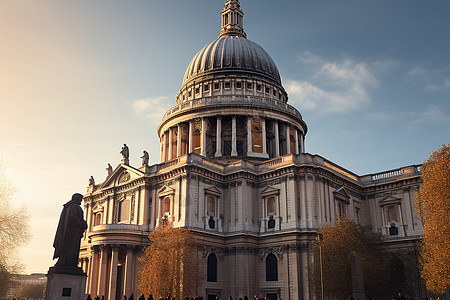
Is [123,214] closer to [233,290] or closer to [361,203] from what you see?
[233,290]

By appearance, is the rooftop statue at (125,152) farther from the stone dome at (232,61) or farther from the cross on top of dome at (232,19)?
the cross on top of dome at (232,19)

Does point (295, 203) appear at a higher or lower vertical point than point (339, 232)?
higher

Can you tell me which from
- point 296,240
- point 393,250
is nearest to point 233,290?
point 296,240

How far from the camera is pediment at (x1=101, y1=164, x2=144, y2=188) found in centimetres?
5103

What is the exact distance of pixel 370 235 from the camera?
3928 cm

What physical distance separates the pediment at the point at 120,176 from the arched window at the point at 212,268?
44.2ft

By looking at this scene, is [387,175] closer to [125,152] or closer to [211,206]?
[211,206]

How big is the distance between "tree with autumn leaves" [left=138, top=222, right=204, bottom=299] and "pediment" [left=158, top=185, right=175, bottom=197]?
7.69 meters

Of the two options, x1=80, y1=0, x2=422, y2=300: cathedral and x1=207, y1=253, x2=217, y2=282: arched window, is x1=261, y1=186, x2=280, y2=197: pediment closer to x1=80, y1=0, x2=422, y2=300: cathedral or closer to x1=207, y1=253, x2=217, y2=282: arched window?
x1=80, y1=0, x2=422, y2=300: cathedral

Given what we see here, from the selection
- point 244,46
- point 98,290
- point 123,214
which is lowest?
point 98,290

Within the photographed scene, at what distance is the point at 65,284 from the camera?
67.4ft

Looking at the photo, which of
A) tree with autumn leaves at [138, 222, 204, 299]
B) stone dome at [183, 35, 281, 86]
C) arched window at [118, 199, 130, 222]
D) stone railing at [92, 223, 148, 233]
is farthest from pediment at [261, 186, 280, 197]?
stone dome at [183, 35, 281, 86]

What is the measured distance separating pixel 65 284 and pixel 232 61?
5125 cm

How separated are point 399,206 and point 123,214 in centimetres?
3214
